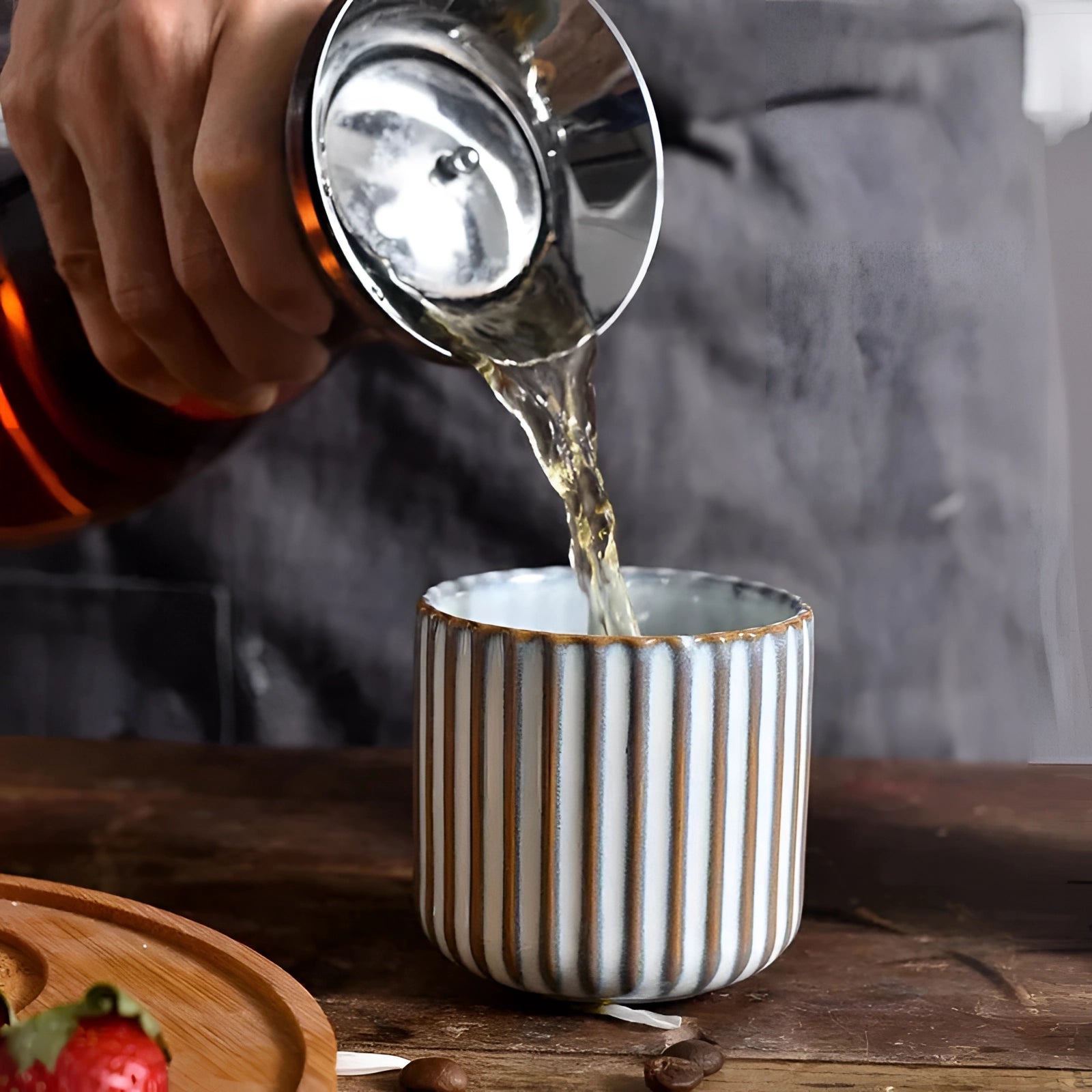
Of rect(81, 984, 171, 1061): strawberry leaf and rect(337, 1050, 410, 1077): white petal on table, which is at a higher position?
rect(81, 984, 171, 1061): strawberry leaf

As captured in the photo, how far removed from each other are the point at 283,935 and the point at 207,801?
17 centimetres

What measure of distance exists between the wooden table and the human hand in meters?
0.21

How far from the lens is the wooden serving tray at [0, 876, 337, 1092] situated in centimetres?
38

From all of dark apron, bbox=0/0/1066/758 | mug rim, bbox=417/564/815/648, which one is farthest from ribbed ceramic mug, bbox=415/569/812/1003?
dark apron, bbox=0/0/1066/758

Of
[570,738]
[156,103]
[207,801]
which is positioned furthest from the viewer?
[207,801]

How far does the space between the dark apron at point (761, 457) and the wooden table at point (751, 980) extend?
5cm

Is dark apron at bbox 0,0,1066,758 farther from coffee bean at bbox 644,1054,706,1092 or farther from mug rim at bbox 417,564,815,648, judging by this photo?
coffee bean at bbox 644,1054,706,1092

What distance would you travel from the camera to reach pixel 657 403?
0.73m

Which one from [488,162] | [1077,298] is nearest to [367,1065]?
[488,162]

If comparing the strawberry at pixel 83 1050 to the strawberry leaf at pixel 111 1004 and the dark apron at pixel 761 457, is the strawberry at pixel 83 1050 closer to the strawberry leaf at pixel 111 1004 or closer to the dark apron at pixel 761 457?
the strawberry leaf at pixel 111 1004

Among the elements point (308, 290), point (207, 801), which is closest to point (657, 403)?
point (308, 290)

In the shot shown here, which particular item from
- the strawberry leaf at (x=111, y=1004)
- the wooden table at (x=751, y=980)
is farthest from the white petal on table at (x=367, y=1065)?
the strawberry leaf at (x=111, y=1004)

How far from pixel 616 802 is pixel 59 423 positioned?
0.41 m

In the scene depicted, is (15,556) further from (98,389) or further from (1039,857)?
(1039,857)
